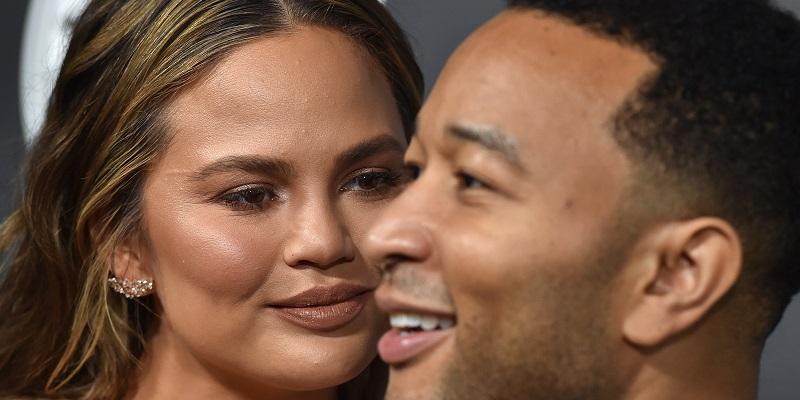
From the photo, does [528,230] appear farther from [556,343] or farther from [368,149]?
[368,149]

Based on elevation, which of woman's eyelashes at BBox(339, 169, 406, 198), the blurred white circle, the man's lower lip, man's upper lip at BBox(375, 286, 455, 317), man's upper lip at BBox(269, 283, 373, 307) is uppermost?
man's upper lip at BBox(375, 286, 455, 317)

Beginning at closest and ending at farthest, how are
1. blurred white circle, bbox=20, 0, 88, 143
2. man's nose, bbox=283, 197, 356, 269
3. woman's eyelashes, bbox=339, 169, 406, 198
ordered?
man's nose, bbox=283, 197, 356, 269
woman's eyelashes, bbox=339, 169, 406, 198
blurred white circle, bbox=20, 0, 88, 143

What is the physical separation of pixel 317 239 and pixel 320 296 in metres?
0.13

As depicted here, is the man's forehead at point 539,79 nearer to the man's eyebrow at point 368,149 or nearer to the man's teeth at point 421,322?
the man's teeth at point 421,322

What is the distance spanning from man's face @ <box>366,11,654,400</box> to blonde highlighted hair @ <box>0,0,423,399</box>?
933 mm

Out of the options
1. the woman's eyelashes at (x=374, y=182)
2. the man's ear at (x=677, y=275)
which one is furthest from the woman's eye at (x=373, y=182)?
the man's ear at (x=677, y=275)

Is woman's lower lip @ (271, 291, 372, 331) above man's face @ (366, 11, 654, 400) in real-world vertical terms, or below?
below

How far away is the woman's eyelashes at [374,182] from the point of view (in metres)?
2.47

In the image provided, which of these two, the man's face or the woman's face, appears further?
the woman's face

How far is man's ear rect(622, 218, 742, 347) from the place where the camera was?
1621 mm

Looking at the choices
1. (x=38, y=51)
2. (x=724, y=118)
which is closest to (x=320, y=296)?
(x=724, y=118)

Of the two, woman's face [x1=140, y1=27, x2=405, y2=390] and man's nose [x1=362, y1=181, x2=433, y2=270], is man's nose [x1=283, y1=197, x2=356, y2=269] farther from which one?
man's nose [x1=362, y1=181, x2=433, y2=270]

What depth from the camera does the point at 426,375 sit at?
1717mm

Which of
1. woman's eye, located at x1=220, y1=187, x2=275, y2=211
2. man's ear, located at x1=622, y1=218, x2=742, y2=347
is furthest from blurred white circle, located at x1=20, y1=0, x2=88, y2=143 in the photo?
man's ear, located at x1=622, y1=218, x2=742, y2=347
